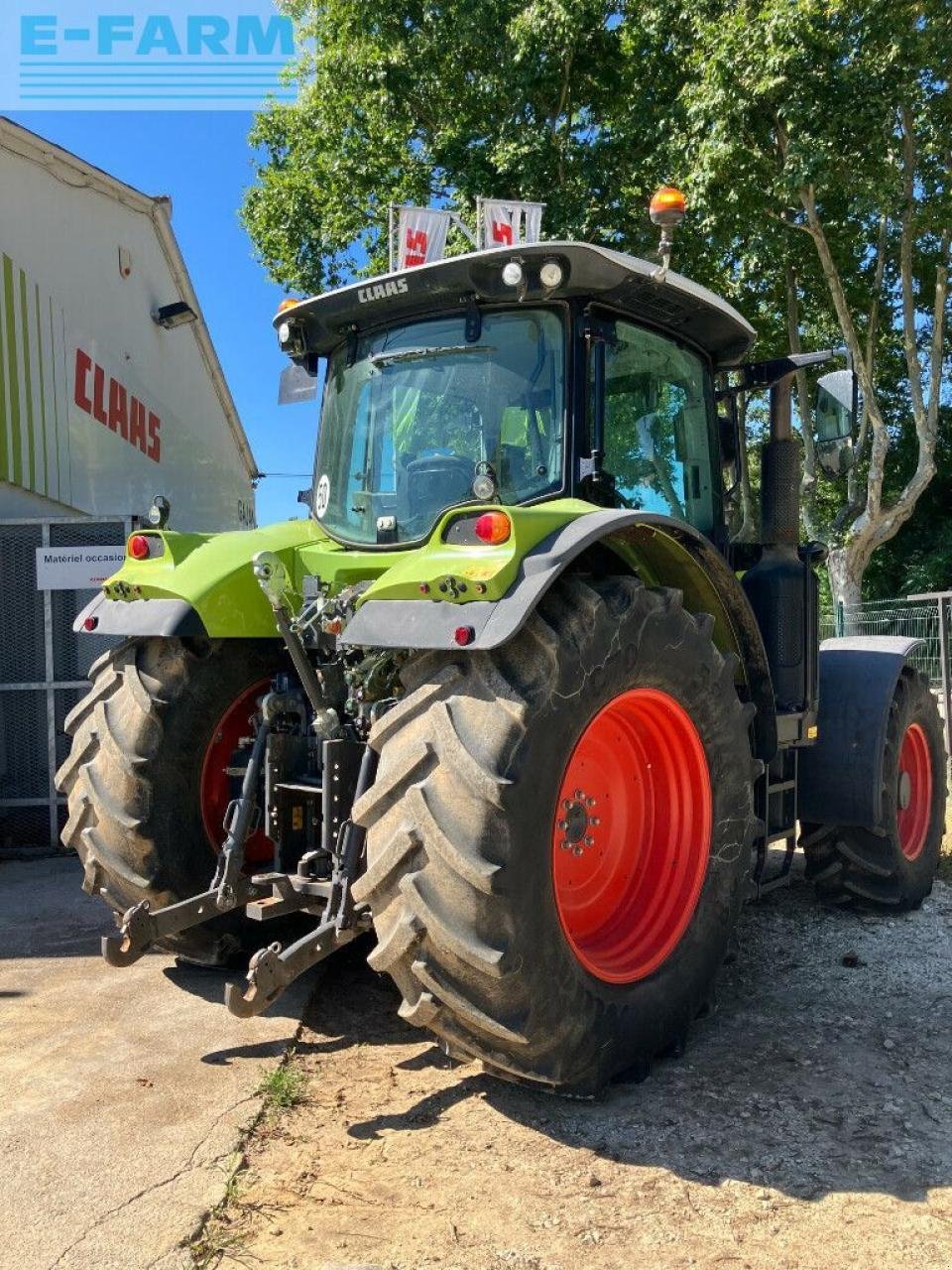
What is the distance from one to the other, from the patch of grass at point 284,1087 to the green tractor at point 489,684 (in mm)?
327

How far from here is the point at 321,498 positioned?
4.00m

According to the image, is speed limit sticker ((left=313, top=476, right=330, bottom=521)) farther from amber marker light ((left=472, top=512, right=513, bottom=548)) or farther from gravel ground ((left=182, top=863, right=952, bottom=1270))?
gravel ground ((left=182, top=863, right=952, bottom=1270))

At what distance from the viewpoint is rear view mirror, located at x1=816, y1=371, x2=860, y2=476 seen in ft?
14.0

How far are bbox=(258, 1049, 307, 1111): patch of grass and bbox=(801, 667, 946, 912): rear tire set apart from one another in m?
2.79

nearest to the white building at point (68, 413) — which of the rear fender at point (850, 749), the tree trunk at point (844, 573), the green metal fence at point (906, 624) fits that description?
the rear fender at point (850, 749)

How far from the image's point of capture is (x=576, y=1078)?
278cm

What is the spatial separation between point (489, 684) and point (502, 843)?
1.33 ft

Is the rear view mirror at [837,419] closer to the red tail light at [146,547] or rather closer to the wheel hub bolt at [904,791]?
the wheel hub bolt at [904,791]

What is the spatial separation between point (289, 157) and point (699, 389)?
14.2m

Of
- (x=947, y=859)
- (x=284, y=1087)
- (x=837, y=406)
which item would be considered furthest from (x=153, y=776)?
(x=947, y=859)

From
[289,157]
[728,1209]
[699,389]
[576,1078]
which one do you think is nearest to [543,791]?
[576,1078]

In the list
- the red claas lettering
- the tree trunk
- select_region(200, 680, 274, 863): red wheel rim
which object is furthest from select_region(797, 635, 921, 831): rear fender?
the tree trunk

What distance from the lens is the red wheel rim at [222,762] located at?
376cm

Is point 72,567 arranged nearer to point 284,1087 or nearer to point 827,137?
point 284,1087
